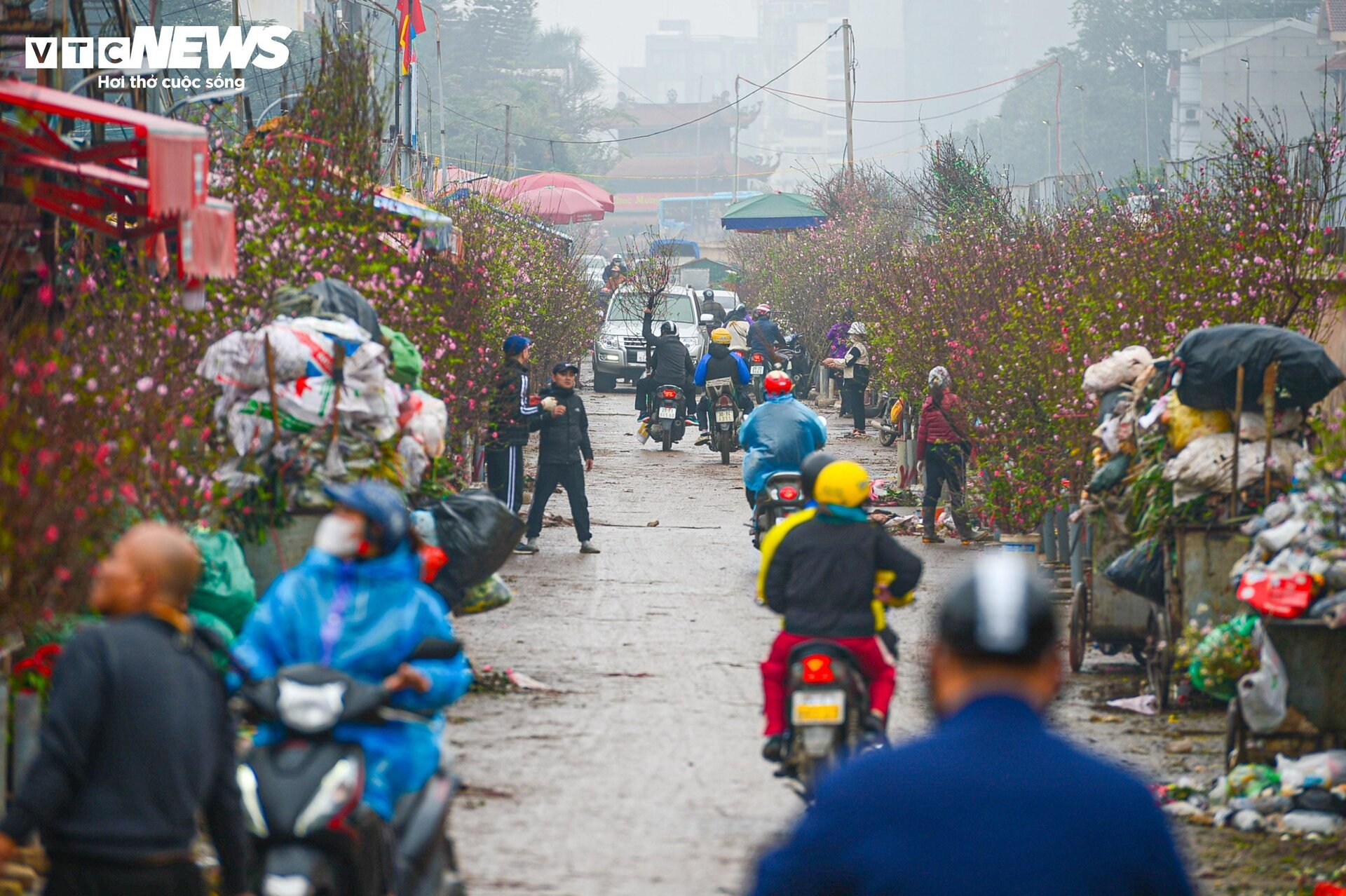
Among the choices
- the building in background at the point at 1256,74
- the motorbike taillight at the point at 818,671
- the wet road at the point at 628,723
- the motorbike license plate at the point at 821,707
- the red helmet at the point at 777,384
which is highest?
the building in background at the point at 1256,74

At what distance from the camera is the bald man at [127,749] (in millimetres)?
4023

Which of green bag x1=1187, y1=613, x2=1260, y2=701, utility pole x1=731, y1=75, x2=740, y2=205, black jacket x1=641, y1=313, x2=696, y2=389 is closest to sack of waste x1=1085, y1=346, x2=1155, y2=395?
green bag x1=1187, y1=613, x2=1260, y2=701

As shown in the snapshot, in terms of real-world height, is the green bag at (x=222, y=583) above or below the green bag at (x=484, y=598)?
above

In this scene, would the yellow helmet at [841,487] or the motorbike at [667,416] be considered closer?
the yellow helmet at [841,487]

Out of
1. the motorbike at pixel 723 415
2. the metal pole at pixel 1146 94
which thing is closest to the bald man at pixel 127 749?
the motorbike at pixel 723 415

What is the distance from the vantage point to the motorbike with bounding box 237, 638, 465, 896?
4.35 metres

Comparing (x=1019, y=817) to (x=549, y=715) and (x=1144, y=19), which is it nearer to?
(x=549, y=715)

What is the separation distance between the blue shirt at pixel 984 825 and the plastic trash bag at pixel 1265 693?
17.4 ft

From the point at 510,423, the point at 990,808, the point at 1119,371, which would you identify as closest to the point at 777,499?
the point at 1119,371

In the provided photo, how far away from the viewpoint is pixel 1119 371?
35.1 ft

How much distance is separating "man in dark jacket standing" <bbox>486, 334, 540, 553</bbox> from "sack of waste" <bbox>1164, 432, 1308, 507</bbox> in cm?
720

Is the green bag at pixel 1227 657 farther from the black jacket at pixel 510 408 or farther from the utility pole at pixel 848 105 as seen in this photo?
the utility pole at pixel 848 105

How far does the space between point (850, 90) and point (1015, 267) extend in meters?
34.6

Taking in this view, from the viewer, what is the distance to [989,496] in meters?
14.1
